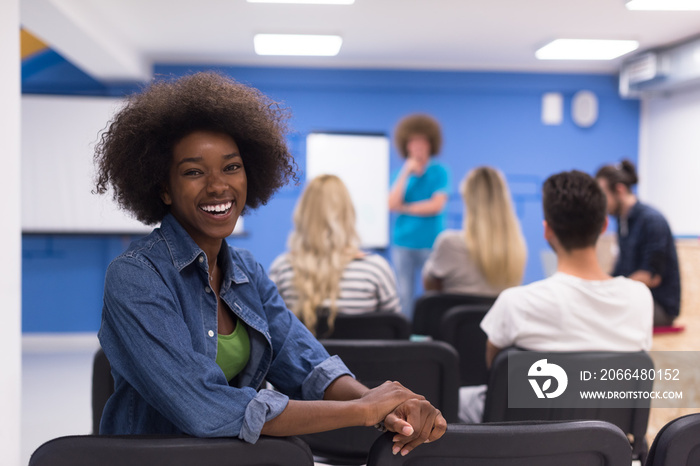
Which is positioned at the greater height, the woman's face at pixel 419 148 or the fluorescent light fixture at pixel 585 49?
the fluorescent light fixture at pixel 585 49

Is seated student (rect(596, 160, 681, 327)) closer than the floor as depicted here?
No

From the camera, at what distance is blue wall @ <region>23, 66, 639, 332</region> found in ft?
17.9

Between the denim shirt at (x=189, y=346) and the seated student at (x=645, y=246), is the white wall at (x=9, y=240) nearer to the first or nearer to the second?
the denim shirt at (x=189, y=346)

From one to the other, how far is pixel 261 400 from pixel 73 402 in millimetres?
3219

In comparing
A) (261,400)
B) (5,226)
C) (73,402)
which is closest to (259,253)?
(73,402)

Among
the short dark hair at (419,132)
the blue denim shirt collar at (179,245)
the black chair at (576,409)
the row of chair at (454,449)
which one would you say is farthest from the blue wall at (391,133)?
the row of chair at (454,449)

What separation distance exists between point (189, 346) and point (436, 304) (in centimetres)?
165

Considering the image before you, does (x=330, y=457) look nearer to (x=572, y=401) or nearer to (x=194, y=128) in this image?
(x=572, y=401)

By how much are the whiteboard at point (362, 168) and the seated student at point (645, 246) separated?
2.38 metres

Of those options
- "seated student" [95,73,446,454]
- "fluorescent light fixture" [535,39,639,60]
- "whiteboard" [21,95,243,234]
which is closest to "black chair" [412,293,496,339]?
"seated student" [95,73,446,454]

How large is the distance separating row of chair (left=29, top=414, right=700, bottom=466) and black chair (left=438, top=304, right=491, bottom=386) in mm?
1258

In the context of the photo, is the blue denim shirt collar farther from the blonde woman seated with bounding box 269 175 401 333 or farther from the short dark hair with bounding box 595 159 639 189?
the short dark hair with bounding box 595 159 639 189

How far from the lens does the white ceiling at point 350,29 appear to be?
3.93 meters

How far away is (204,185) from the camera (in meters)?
1.21
